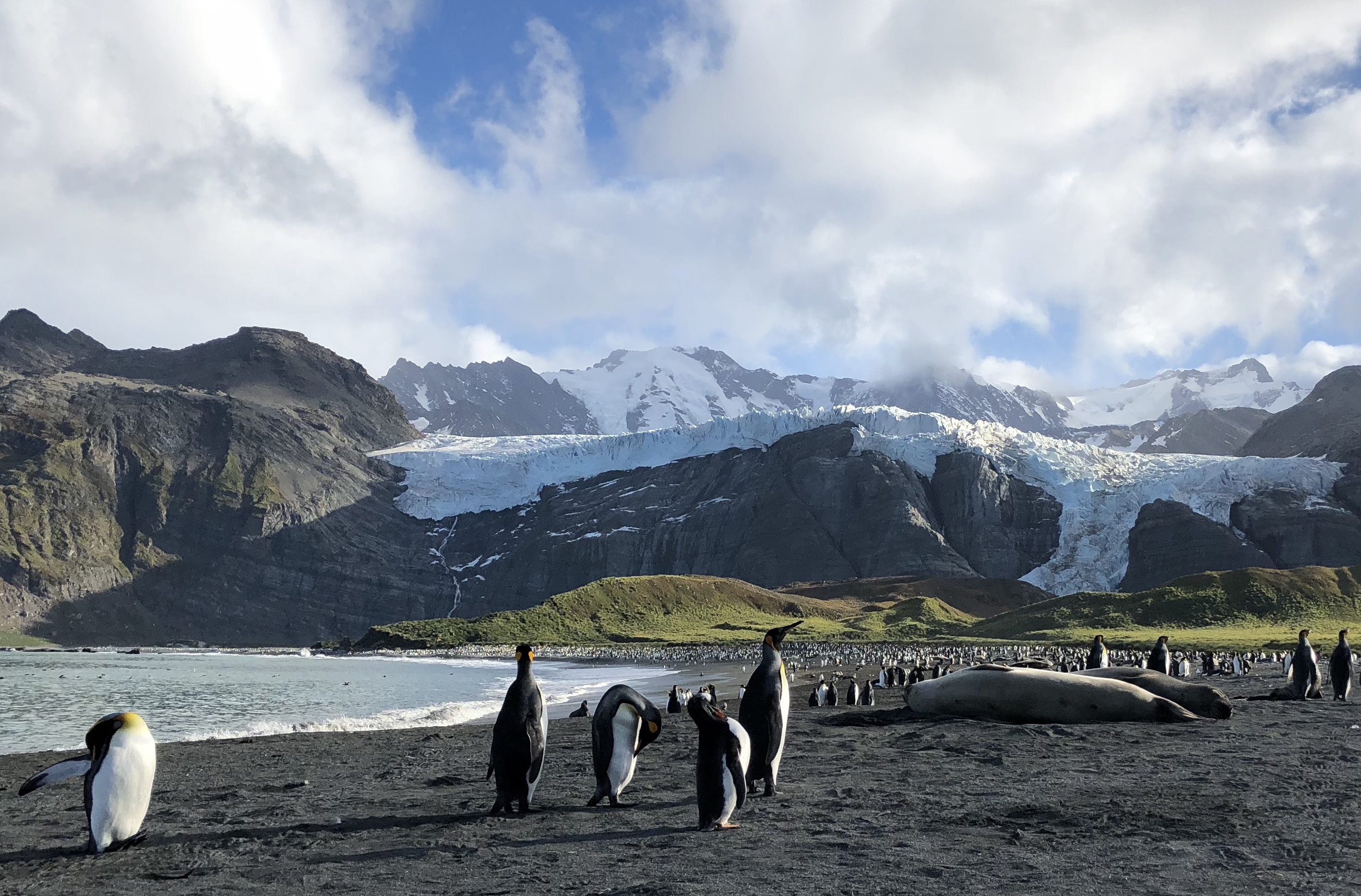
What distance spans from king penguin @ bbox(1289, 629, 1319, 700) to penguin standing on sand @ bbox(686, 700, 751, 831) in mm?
19245

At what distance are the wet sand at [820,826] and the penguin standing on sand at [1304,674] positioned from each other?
8.09 metres

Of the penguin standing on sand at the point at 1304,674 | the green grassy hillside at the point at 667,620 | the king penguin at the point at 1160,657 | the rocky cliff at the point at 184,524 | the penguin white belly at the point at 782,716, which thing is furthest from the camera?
the rocky cliff at the point at 184,524

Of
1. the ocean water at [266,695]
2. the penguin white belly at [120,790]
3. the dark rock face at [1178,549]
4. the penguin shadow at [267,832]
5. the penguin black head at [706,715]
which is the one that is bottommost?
the ocean water at [266,695]

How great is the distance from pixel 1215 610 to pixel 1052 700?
226 feet

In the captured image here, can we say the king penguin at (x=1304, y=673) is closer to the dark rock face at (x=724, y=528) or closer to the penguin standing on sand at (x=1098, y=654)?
the penguin standing on sand at (x=1098, y=654)

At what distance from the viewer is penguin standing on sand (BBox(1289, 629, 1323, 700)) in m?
23.9

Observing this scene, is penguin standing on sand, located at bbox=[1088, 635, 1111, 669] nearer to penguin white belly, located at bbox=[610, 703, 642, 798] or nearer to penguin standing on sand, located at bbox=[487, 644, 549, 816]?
penguin white belly, located at bbox=[610, 703, 642, 798]

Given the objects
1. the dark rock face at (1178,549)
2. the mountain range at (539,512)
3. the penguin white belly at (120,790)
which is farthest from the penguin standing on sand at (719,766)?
the dark rock face at (1178,549)

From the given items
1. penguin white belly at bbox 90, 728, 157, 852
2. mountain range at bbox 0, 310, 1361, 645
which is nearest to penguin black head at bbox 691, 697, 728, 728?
penguin white belly at bbox 90, 728, 157, 852

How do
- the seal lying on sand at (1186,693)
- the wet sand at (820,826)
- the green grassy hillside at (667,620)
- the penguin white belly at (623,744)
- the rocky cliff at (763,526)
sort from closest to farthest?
the wet sand at (820,826) → the penguin white belly at (623,744) → the seal lying on sand at (1186,693) → the green grassy hillside at (667,620) → the rocky cliff at (763,526)

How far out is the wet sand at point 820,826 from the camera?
7852mm

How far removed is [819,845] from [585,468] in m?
181

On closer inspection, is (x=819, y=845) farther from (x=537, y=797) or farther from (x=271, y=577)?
(x=271, y=577)

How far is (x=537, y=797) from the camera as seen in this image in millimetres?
12664
